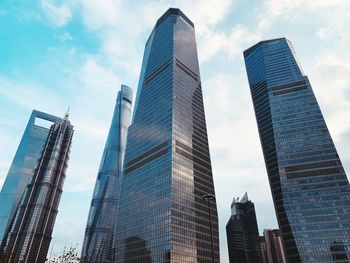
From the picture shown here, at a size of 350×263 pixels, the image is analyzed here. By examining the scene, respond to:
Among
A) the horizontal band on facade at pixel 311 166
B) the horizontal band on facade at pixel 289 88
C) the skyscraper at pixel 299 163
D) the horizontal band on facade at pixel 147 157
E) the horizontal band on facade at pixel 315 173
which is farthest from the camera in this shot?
the horizontal band on facade at pixel 289 88

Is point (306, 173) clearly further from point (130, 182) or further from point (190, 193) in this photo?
point (130, 182)

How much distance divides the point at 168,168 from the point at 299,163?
246 ft

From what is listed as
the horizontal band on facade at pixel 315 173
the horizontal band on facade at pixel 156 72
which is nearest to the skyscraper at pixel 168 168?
the horizontal band on facade at pixel 156 72

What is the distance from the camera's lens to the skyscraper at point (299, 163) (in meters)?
132

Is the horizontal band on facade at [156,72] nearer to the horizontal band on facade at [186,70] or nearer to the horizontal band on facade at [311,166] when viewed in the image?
the horizontal band on facade at [186,70]

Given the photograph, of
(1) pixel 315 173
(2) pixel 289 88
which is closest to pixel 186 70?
(2) pixel 289 88

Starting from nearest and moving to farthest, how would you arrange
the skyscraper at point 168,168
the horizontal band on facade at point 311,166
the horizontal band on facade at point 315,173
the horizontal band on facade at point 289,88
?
the skyscraper at point 168,168 < the horizontal band on facade at point 315,173 < the horizontal band on facade at point 311,166 < the horizontal band on facade at point 289,88

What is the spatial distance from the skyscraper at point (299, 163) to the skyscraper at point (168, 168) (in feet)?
133

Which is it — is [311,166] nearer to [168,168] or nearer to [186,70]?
[168,168]

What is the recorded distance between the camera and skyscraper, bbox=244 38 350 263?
433 ft

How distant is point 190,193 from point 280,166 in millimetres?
60179

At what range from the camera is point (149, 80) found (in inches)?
6949

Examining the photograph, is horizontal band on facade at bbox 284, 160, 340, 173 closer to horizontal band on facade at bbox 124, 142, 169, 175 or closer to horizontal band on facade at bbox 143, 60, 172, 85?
horizontal band on facade at bbox 124, 142, 169, 175

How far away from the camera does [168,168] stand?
12381 centimetres
